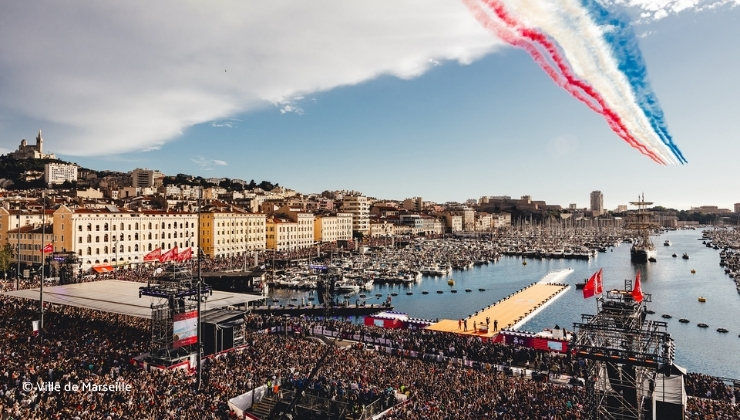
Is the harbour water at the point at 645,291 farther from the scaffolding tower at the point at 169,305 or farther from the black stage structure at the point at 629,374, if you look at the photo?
the scaffolding tower at the point at 169,305

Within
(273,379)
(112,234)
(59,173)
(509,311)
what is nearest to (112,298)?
(273,379)

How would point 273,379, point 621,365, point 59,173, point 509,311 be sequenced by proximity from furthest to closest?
point 59,173, point 509,311, point 273,379, point 621,365

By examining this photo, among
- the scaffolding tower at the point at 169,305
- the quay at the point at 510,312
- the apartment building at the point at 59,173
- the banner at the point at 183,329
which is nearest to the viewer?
the banner at the point at 183,329

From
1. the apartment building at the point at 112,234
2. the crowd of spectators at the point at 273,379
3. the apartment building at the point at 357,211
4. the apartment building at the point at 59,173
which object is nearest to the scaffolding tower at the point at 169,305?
the crowd of spectators at the point at 273,379

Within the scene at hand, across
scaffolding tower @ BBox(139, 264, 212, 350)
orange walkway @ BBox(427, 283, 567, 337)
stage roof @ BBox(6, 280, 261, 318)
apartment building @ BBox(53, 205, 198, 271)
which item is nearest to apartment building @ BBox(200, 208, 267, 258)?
apartment building @ BBox(53, 205, 198, 271)

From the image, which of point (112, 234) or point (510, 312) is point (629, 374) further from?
point (112, 234)

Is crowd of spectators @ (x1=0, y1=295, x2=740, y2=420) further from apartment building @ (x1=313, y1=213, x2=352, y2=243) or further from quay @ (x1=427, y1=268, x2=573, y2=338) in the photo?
apartment building @ (x1=313, y1=213, x2=352, y2=243)
